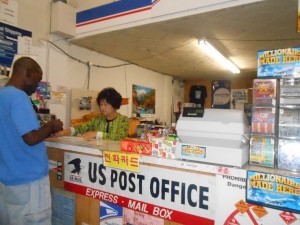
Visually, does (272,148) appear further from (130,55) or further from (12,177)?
(130,55)

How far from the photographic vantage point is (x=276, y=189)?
3.68 feet

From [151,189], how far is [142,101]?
4.32m

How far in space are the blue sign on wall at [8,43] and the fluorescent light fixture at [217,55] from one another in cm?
257

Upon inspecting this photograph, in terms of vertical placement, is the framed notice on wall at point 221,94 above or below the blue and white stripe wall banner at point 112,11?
below

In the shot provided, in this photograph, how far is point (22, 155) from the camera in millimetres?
1563

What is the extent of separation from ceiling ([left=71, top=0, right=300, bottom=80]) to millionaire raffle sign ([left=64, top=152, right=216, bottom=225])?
79.8 inches

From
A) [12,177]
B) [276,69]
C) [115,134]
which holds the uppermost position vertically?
[276,69]

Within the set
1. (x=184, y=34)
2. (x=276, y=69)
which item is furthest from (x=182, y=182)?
(x=184, y=34)

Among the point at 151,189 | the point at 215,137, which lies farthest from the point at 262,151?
the point at 151,189

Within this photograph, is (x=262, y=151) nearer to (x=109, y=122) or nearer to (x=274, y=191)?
(x=274, y=191)

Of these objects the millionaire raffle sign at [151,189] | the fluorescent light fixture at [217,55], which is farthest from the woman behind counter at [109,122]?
the fluorescent light fixture at [217,55]

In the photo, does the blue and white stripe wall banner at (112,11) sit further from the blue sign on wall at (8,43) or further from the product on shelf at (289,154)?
the product on shelf at (289,154)

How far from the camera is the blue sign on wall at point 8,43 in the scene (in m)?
2.82

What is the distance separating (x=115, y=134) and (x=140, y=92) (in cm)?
309
